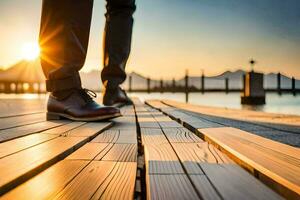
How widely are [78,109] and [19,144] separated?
0.77 meters

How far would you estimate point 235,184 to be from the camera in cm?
51

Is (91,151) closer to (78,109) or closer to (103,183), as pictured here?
(103,183)

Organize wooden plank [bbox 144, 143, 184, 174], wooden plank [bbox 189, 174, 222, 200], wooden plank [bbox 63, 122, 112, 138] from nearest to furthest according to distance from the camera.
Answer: wooden plank [bbox 189, 174, 222, 200], wooden plank [bbox 144, 143, 184, 174], wooden plank [bbox 63, 122, 112, 138]

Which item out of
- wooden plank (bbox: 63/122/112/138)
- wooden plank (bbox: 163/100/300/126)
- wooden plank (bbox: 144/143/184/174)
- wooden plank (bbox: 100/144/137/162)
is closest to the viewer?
wooden plank (bbox: 144/143/184/174)

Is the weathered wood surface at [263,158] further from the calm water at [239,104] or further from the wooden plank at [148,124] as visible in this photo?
the calm water at [239,104]

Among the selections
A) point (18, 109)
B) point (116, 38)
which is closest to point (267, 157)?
point (116, 38)

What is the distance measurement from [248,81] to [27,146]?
14.5 meters

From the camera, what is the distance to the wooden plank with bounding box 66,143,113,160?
2.37ft

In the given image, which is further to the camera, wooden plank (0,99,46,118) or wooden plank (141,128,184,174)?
wooden plank (0,99,46,118)

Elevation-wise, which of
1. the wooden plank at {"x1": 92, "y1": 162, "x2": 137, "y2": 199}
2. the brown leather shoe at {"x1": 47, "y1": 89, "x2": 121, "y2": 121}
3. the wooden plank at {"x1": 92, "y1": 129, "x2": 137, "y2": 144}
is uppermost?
the brown leather shoe at {"x1": 47, "y1": 89, "x2": 121, "y2": 121}

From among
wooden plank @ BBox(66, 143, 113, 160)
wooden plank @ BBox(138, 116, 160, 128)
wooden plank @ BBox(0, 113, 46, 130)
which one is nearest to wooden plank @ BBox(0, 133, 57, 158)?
wooden plank @ BBox(66, 143, 113, 160)

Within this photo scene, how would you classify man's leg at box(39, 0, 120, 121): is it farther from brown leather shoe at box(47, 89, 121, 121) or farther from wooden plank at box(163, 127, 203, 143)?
wooden plank at box(163, 127, 203, 143)

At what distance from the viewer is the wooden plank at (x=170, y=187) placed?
457 millimetres

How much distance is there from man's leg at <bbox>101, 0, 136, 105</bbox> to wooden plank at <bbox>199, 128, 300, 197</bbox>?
1.86 meters
